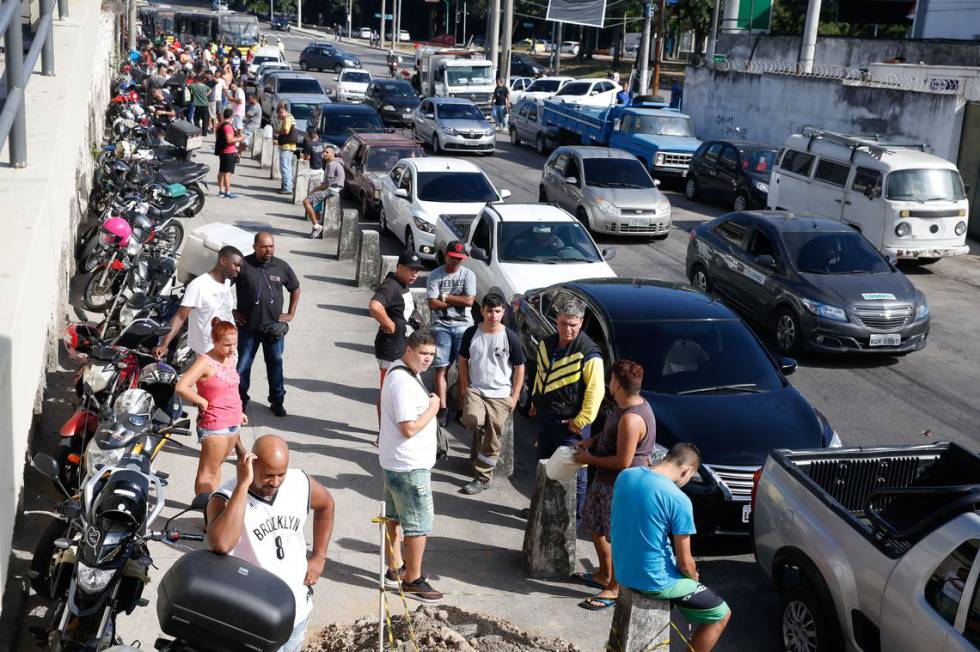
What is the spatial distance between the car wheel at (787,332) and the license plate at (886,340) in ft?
2.93

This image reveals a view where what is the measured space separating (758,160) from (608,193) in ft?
16.8

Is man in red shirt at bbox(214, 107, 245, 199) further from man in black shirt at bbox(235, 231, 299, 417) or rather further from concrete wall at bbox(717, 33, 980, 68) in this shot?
concrete wall at bbox(717, 33, 980, 68)

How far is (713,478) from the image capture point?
8.05 metres

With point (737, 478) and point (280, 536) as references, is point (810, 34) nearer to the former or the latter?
point (737, 478)

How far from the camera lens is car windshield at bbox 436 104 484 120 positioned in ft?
106

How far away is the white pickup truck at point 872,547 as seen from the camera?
566 centimetres

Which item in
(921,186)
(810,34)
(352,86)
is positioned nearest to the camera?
(921,186)

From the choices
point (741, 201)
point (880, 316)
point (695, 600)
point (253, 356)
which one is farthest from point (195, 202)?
point (695, 600)

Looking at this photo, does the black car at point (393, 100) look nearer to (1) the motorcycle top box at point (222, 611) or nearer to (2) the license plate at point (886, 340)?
(2) the license plate at point (886, 340)

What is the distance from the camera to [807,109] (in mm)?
30812

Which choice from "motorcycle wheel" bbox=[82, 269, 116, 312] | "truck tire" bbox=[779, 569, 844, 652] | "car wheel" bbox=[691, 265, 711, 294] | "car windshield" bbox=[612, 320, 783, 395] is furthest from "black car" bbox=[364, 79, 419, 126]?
"truck tire" bbox=[779, 569, 844, 652]

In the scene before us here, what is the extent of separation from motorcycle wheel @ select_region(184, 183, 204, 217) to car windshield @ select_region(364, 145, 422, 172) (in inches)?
134

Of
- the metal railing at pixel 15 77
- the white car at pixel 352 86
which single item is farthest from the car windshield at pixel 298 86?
the metal railing at pixel 15 77

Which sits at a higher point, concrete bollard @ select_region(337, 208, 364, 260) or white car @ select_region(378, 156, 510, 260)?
white car @ select_region(378, 156, 510, 260)
